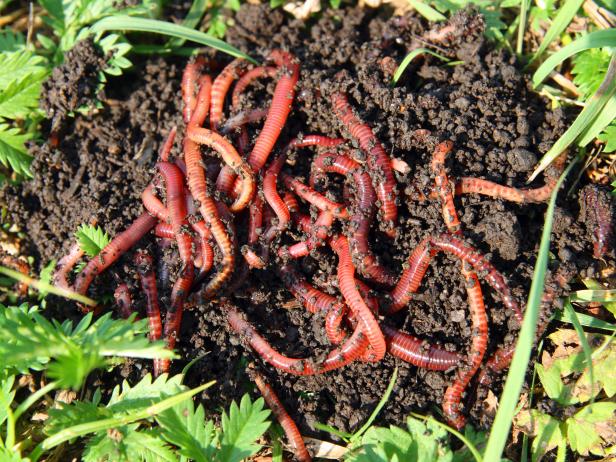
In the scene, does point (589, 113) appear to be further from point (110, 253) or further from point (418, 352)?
point (110, 253)

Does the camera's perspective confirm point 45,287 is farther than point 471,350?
No

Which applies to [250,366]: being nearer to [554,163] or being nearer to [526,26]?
[554,163]

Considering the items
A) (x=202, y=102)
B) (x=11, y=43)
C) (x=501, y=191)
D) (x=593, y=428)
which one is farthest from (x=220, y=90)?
(x=593, y=428)

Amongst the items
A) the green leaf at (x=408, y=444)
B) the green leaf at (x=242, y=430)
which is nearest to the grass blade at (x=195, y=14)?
the green leaf at (x=242, y=430)

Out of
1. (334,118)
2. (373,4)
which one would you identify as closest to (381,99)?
(334,118)

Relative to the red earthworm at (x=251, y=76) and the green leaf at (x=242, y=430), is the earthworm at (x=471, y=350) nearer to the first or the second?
the green leaf at (x=242, y=430)

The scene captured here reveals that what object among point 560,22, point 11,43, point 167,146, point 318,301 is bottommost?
point 318,301

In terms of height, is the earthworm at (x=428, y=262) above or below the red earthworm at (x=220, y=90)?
below
